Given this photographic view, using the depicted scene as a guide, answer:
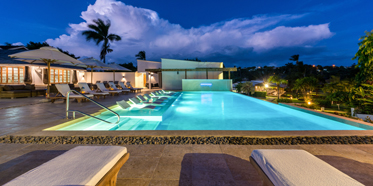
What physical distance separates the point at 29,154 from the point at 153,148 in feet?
4.94

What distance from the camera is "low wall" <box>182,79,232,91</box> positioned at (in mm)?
14914

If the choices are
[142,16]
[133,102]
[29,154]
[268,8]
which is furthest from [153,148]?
[268,8]

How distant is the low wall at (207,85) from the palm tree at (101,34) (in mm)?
10182

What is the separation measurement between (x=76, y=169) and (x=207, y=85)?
1425 cm

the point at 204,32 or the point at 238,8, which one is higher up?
the point at 238,8

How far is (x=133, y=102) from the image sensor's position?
546cm

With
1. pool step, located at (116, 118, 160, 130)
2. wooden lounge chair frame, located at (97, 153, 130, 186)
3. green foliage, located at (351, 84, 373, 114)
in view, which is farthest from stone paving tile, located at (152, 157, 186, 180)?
green foliage, located at (351, 84, 373, 114)

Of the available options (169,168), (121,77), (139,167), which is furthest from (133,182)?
(121,77)

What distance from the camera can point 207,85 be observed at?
14945mm

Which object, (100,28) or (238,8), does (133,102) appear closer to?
(100,28)

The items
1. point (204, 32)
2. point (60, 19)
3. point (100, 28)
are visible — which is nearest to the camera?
point (100, 28)

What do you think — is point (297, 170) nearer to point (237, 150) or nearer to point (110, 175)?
point (237, 150)

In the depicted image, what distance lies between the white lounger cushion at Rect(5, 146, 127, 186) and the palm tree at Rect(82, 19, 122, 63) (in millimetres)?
19562

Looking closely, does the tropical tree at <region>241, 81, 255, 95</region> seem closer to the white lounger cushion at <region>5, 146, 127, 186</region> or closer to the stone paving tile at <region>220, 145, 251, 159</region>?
the stone paving tile at <region>220, 145, 251, 159</region>
